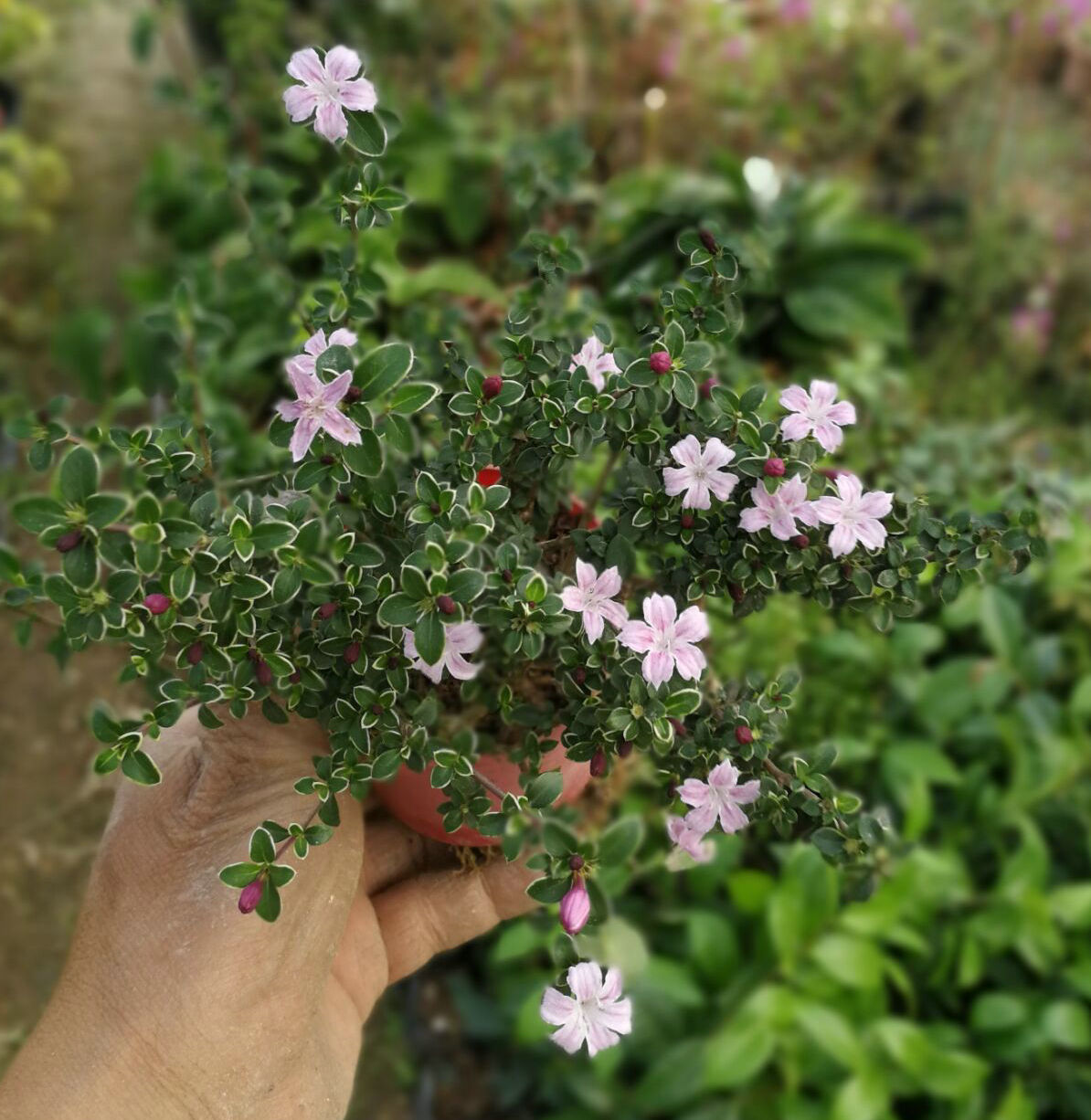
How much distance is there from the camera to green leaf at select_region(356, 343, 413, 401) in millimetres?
856

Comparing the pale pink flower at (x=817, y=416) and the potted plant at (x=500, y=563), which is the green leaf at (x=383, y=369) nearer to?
the potted plant at (x=500, y=563)

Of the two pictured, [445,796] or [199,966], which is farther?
[445,796]

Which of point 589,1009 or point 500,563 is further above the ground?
point 500,563

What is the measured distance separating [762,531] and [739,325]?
0.23 metres

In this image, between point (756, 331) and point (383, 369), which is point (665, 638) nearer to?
point (383, 369)

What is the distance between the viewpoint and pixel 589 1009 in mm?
819

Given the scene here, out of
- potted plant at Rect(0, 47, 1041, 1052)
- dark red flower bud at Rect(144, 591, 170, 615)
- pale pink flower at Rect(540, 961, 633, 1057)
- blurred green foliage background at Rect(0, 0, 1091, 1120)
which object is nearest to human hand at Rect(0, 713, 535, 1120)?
potted plant at Rect(0, 47, 1041, 1052)

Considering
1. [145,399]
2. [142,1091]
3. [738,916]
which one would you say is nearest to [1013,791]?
[738,916]

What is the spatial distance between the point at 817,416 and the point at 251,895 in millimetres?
651

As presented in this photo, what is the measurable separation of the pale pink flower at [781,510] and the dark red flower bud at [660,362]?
0.14 metres

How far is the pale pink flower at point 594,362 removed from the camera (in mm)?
977

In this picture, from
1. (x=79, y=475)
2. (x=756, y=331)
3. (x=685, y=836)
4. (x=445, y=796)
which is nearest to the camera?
(x=79, y=475)

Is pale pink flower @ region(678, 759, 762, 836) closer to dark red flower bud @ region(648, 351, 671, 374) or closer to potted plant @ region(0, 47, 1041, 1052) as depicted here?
potted plant @ region(0, 47, 1041, 1052)

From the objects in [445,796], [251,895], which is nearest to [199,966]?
[251,895]
